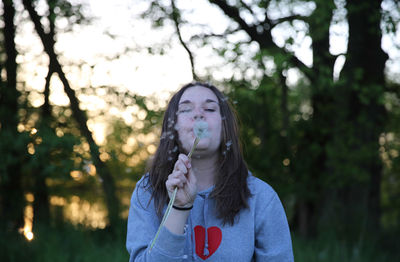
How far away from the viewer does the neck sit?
6.43ft

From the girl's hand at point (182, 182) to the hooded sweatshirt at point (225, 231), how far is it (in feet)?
0.82

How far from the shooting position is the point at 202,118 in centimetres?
186

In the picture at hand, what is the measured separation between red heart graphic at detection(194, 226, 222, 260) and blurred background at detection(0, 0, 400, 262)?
9.13 ft

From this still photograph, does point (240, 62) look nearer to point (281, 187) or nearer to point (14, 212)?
point (281, 187)

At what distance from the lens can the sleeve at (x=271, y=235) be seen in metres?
1.80

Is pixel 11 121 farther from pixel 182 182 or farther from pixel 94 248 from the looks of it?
pixel 182 182

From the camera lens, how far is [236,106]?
5.78 metres

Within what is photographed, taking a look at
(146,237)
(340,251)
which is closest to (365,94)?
(340,251)

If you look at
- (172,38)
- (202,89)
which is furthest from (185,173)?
(172,38)

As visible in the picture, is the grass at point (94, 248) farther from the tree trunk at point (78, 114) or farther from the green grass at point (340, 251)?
the tree trunk at point (78, 114)

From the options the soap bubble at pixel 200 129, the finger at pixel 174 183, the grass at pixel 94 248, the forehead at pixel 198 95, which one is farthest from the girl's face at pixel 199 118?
the grass at pixel 94 248

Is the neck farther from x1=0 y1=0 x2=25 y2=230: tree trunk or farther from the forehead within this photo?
x1=0 y1=0 x2=25 y2=230: tree trunk

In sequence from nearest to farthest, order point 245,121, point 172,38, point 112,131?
point 172,38 < point 245,121 < point 112,131

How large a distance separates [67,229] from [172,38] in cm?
284
